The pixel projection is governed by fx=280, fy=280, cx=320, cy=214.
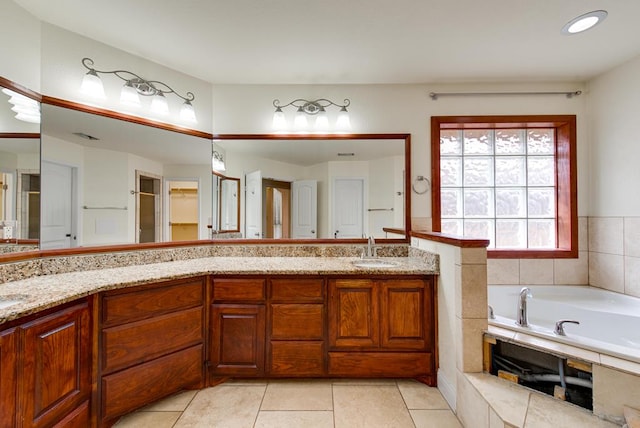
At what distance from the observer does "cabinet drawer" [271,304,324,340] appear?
189 centimetres

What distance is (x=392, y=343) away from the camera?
1.88 m

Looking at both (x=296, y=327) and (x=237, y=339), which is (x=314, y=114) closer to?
(x=296, y=327)

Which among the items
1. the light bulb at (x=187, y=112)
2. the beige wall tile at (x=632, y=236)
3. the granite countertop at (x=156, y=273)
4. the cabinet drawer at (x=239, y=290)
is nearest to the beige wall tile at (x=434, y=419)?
the granite countertop at (x=156, y=273)

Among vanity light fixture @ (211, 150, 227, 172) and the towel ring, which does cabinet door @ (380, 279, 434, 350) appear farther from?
vanity light fixture @ (211, 150, 227, 172)

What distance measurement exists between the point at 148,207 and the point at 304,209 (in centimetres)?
123

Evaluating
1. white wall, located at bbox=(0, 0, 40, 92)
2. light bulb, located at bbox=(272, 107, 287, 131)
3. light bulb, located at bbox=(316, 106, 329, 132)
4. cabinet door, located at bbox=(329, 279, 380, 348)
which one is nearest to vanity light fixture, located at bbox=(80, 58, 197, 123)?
white wall, located at bbox=(0, 0, 40, 92)

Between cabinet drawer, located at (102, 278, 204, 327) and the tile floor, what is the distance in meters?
0.58

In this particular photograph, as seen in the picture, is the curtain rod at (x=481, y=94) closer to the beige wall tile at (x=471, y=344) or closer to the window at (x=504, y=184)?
the window at (x=504, y=184)

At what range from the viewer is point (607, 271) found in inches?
90.7

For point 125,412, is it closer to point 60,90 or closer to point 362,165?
point 60,90

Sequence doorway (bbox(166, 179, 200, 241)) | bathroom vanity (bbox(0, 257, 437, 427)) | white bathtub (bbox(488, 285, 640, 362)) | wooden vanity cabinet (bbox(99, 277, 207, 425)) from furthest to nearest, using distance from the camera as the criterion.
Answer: doorway (bbox(166, 179, 200, 241)), white bathtub (bbox(488, 285, 640, 362)), bathroom vanity (bbox(0, 257, 437, 427)), wooden vanity cabinet (bbox(99, 277, 207, 425))

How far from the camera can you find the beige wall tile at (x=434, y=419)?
1551 millimetres

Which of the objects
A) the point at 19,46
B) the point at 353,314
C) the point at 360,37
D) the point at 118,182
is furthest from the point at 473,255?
the point at 19,46

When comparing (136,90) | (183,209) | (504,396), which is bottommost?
(504,396)
